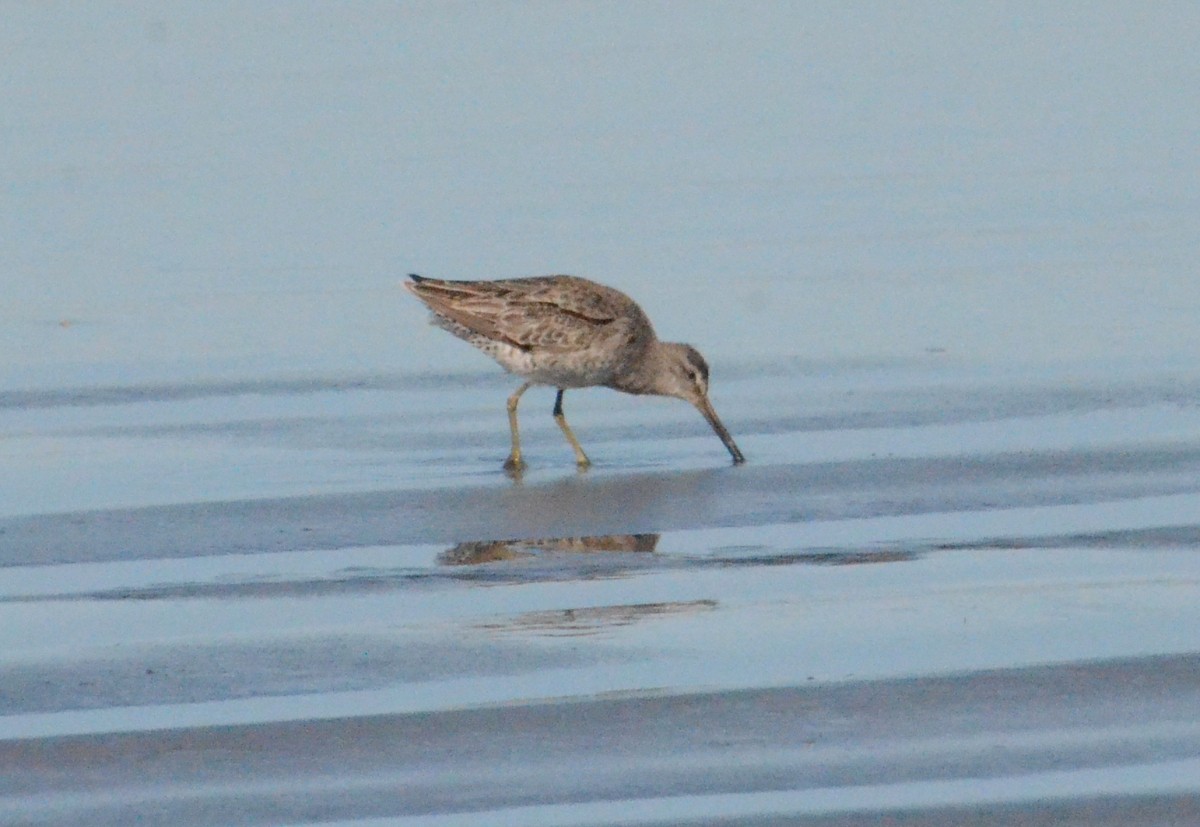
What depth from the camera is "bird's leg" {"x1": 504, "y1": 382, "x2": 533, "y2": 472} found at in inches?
444

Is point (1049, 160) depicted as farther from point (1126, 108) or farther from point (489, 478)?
point (489, 478)

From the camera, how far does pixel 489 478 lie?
35.8 ft

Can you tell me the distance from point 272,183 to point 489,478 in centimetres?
761

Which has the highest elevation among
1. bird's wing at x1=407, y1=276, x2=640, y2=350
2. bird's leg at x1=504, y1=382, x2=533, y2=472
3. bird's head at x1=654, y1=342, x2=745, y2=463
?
bird's wing at x1=407, y1=276, x2=640, y2=350

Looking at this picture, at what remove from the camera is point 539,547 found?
30.7ft

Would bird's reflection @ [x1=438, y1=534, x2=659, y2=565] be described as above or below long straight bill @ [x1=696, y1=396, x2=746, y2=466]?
below

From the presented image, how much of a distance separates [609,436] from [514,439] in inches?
31.8

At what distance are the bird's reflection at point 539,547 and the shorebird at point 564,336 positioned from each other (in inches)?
88.1

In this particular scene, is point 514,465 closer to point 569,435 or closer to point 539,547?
point 569,435

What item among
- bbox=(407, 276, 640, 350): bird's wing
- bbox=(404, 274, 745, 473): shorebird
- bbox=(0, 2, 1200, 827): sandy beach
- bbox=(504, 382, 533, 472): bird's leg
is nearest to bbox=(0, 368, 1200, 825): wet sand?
bbox=(0, 2, 1200, 827): sandy beach

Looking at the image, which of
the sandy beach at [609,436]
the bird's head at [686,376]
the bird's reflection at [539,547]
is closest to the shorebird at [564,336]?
the bird's head at [686,376]

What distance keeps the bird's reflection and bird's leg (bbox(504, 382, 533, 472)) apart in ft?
5.61

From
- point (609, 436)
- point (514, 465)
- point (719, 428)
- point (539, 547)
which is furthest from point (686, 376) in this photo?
point (539, 547)

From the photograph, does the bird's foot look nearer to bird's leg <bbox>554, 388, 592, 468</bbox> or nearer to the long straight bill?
bird's leg <bbox>554, 388, 592, 468</bbox>
